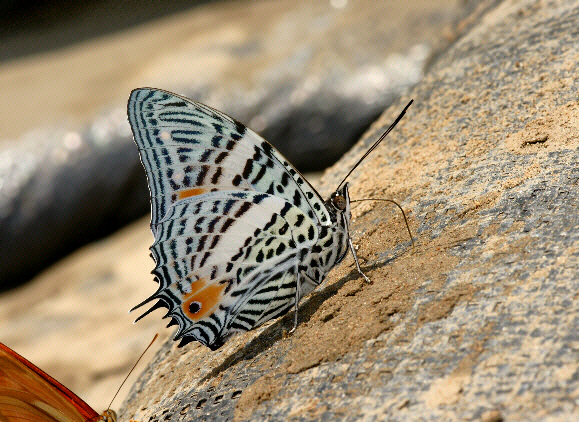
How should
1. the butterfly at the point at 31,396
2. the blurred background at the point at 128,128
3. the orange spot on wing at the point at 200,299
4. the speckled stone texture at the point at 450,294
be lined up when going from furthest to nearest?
the blurred background at the point at 128,128
the orange spot on wing at the point at 200,299
the butterfly at the point at 31,396
the speckled stone texture at the point at 450,294

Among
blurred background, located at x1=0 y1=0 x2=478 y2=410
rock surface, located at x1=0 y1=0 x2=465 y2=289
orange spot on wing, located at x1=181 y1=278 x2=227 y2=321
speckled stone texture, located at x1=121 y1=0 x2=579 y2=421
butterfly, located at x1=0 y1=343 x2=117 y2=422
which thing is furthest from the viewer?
rock surface, located at x1=0 y1=0 x2=465 y2=289

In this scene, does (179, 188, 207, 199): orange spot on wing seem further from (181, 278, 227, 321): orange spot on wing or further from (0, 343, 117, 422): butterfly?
(0, 343, 117, 422): butterfly

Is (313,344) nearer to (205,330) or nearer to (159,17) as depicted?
(205,330)

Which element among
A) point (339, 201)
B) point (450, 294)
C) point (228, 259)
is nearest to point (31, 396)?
point (228, 259)

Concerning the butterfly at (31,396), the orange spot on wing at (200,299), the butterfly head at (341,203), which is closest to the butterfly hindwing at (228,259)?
the orange spot on wing at (200,299)

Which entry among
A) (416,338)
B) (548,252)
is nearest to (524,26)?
(548,252)

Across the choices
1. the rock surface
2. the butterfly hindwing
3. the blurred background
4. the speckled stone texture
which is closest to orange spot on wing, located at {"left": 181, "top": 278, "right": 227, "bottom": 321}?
the butterfly hindwing

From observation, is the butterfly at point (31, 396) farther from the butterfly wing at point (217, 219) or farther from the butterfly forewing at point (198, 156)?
the butterfly forewing at point (198, 156)
